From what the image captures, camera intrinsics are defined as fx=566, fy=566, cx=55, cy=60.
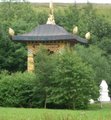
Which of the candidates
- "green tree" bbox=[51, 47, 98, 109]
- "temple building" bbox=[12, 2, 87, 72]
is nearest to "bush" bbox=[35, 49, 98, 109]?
"green tree" bbox=[51, 47, 98, 109]

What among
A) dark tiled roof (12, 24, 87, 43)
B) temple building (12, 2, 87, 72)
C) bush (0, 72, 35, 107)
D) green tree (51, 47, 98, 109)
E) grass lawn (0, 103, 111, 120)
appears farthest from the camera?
temple building (12, 2, 87, 72)

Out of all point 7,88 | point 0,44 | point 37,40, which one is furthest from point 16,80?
point 0,44

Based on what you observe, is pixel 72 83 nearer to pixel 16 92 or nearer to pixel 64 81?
pixel 64 81

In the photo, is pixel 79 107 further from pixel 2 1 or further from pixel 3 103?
pixel 2 1

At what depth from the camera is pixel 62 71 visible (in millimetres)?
32688

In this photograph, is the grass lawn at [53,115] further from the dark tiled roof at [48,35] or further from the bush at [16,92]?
the dark tiled roof at [48,35]

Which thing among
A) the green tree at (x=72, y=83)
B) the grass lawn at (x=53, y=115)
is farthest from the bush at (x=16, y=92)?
the grass lawn at (x=53, y=115)

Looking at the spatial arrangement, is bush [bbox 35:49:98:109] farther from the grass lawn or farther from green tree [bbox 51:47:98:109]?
the grass lawn

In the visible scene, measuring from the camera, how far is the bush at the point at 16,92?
3438 centimetres

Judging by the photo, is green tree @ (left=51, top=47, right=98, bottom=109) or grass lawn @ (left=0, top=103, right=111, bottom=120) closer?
grass lawn @ (left=0, top=103, right=111, bottom=120)

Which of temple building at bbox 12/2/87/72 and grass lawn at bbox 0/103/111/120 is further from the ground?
temple building at bbox 12/2/87/72

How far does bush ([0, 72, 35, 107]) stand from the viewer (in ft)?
113

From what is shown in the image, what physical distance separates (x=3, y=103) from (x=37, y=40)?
6.87 m

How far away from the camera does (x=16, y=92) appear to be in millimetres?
34406
